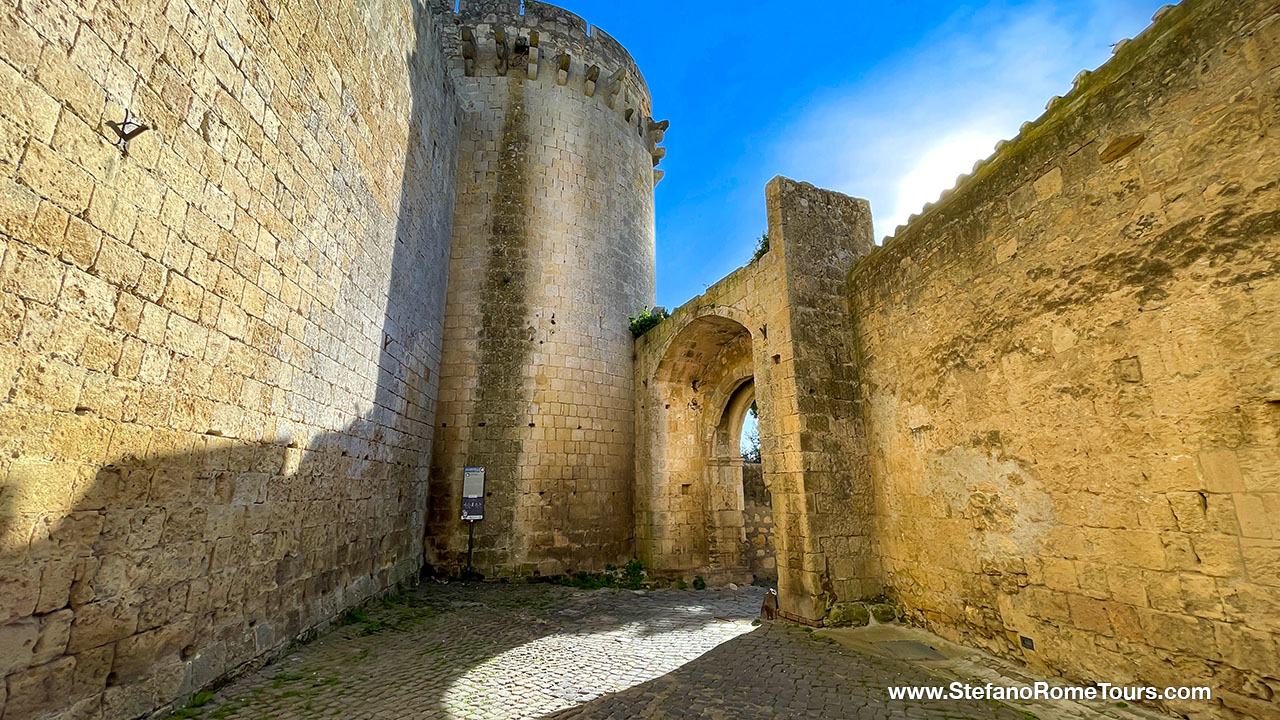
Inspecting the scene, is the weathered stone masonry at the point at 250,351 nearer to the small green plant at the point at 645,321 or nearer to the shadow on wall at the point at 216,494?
the shadow on wall at the point at 216,494

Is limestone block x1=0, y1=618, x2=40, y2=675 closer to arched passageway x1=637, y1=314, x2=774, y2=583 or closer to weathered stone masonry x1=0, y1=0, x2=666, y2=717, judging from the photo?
weathered stone masonry x1=0, y1=0, x2=666, y2=717

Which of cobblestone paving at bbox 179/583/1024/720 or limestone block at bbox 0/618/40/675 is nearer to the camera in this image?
limestone block at bbox 0/618/40/675

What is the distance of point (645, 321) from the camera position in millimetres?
11266

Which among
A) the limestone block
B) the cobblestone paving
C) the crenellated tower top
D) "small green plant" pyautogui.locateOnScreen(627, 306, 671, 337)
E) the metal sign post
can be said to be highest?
the crenellated tower top

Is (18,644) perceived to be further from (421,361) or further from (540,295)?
(540,295)

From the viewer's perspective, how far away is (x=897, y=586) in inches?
237

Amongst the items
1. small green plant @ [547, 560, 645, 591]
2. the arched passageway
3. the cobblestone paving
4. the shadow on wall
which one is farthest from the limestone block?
the arched passageway

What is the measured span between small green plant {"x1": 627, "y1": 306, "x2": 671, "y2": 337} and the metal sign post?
425cm

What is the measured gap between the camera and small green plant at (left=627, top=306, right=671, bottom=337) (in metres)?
11.2

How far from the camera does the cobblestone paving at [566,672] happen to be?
3.79 m

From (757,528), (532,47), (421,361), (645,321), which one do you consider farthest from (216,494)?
(532,47)

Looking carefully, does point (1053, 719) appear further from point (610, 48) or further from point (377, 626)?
point (610, 48)

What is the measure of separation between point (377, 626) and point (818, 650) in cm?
476

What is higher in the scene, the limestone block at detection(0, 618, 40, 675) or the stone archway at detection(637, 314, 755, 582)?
the stone archway at detection(637, 314, 755, 582)
